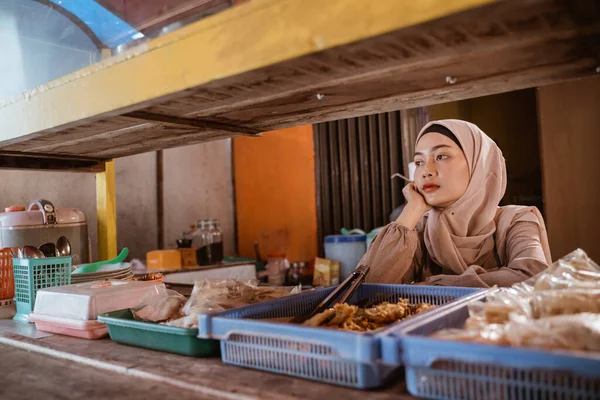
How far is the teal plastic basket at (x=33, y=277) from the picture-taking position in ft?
5.28

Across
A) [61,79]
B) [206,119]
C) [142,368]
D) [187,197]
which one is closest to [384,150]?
[187,197]

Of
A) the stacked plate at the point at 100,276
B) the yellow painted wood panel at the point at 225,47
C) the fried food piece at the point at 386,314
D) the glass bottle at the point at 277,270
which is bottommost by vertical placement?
the glass bottle at the point at 277,270

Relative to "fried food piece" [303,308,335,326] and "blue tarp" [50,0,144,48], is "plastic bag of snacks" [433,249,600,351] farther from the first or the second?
"blue tarp" [50,0,144,48]

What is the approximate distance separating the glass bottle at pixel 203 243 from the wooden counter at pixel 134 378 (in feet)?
9.15

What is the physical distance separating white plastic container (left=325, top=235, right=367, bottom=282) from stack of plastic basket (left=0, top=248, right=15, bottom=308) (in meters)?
2.47

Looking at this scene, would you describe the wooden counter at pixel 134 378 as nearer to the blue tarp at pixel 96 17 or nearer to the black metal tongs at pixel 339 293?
the black metal tongs at pixel 339 293

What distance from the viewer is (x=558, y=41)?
870mm

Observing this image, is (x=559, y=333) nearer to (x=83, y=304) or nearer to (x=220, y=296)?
(x=220, y=296)

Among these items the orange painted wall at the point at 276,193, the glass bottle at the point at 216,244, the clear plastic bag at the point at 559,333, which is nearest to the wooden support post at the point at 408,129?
the glass bottle at the point at 216,244

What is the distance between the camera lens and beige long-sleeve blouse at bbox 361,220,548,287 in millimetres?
1601

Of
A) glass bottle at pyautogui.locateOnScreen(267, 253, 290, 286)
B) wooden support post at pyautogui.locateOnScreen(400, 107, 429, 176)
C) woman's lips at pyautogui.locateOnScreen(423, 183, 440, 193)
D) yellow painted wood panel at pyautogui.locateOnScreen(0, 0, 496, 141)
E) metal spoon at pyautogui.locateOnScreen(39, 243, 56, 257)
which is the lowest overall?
glass bottle at pyautogui.locateOnScreen(267, 253, 290, 286)

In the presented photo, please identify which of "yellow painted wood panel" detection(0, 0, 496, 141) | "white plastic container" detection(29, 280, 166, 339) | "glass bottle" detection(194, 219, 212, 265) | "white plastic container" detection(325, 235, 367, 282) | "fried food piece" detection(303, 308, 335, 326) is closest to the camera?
"yellow painted wood panel" detection(0, 0, 496, 141)

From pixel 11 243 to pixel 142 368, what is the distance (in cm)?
137

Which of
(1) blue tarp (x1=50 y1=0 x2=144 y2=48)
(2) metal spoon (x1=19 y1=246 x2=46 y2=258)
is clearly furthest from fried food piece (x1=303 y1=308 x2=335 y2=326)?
(1) blue tarp (x1=50 y1=0 x2=144 y2=48)
